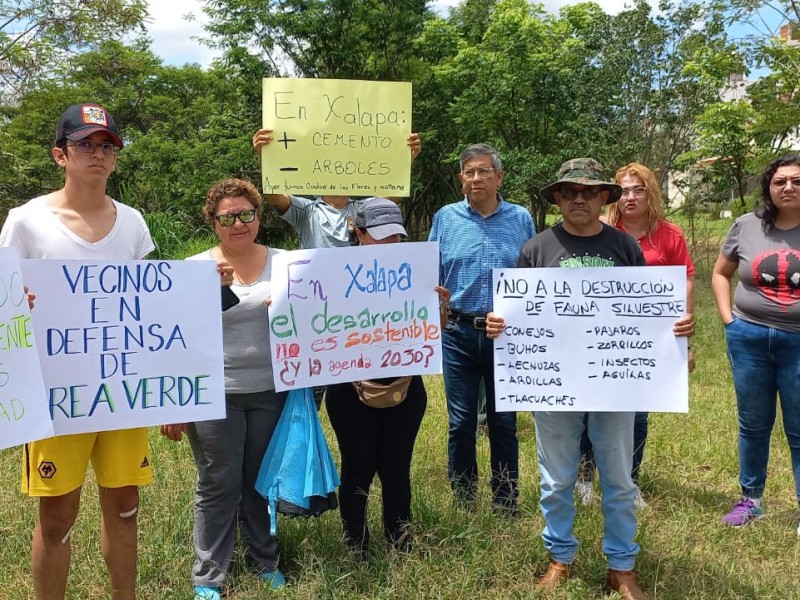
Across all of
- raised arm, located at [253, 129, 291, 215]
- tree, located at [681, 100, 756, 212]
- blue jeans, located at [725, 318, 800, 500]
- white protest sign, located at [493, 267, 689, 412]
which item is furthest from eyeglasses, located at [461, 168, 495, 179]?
tree, located at [681, 100, 756, 212]

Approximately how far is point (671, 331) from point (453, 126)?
48.2ft

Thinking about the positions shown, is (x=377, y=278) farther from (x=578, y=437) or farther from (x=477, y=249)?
(x=578, y=437)

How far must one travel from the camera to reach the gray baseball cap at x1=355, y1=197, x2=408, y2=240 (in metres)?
3.00

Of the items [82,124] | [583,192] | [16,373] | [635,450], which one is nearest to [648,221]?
[583,192]

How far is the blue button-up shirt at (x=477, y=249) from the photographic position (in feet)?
11.6

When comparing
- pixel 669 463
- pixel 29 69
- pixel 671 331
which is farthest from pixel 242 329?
pixel 29 69

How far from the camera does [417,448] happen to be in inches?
192

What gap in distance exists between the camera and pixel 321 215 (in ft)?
12.3

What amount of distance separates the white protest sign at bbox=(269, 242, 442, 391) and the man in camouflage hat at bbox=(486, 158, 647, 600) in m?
0.36

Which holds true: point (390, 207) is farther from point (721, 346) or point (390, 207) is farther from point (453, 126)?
point (453, 126)

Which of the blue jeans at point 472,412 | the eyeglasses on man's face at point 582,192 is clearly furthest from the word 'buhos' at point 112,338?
the eyeglasses on man's face at point 582,192

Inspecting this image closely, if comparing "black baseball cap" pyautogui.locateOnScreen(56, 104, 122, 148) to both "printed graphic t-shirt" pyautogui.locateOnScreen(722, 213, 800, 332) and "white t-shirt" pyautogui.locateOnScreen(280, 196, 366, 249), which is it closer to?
"white t-shirt" pyautogui.locateOnScreen(280, 196, 366, 249)

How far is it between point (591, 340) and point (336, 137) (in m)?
1.69

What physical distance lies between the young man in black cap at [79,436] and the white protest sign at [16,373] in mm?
213
